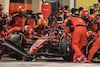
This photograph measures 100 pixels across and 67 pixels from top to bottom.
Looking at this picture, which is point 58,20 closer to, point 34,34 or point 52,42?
point 34,34

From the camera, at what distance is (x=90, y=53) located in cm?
396

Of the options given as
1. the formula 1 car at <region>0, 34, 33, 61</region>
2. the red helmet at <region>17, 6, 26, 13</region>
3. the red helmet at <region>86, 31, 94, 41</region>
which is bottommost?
the formula 1 car at <region>0, 34, 33, 61</region>

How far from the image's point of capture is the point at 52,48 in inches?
163

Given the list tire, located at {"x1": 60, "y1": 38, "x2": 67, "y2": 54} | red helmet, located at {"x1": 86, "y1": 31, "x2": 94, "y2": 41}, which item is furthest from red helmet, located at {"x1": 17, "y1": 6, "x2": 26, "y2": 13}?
red helmet, located at {"x1": 86, "y1": 31, "x2": 94, "y2": 41}

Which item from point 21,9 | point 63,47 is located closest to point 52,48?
point 63,47

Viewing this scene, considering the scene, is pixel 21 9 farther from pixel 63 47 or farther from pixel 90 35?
pixel 90 35

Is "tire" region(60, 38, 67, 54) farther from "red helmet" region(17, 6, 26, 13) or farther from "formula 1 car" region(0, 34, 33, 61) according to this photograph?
"red helmet" region(17, 6, 26, 13)

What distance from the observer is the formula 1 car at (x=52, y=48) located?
13.3 ft

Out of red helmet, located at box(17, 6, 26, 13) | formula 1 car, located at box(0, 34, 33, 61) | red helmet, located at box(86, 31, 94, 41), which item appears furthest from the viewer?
red helmet, located at box(17, 6, 26, 13)

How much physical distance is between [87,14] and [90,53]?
1.07m

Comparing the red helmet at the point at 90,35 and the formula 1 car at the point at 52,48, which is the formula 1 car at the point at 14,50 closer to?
the formula 1 car at the point at 52,48

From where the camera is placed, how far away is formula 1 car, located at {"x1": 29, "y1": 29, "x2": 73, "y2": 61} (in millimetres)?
4059

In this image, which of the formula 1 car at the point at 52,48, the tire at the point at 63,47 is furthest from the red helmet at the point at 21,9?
the tire at the point at 63,47

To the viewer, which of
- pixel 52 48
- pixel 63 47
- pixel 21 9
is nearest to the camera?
pixel 63 47
